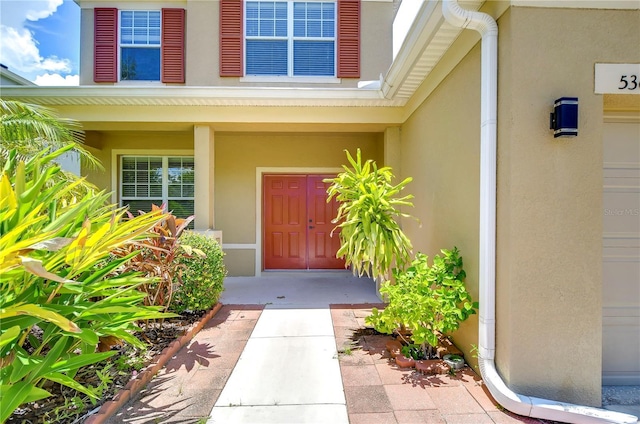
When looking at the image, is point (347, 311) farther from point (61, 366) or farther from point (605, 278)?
point (61, 366)

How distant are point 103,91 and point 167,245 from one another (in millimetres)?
3127

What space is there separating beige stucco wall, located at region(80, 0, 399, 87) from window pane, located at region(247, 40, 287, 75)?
303 millimetres

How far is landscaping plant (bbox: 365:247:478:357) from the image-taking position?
10.4 ft

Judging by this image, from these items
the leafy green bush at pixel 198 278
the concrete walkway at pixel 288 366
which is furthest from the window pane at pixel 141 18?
the concrete walkway at pixel 288 366

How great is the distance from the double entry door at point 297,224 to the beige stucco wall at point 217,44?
89.9 inches

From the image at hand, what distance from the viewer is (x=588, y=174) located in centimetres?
270

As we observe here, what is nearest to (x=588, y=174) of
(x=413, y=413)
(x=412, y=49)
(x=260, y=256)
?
(x=412, y=49)

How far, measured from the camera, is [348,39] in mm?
7301

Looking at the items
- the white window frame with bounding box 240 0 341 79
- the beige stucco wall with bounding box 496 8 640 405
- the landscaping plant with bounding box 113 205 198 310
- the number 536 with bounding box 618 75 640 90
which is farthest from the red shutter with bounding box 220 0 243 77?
the number 536 with bounding box 618 75 640 90

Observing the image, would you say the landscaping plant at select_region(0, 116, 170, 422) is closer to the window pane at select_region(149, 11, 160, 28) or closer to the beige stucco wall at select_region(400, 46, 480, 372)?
the beige stucco wall at select_region(400, 46, 480, 372)

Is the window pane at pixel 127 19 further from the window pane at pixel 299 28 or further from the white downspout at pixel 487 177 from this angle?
the white downspout at pixel 487 177

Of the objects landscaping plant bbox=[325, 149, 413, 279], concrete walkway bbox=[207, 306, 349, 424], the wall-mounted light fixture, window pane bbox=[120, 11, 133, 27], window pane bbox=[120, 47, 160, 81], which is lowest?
concrete walkway bbox=[207, 306, 349, 424]

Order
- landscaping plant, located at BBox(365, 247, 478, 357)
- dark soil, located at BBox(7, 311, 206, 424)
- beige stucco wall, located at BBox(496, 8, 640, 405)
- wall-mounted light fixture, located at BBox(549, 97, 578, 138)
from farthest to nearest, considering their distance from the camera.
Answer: landscaping plant, located at BBox(365, 247, 478, 357), beige stucco wall, located at BBox(496, 8, 640, 405), wall-mounted light fixture, located at BBox(549, 97, 578, 138), dark soil, located at BBox(7, 311, 206, 424)

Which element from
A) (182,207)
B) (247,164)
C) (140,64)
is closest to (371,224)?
(247,164)
